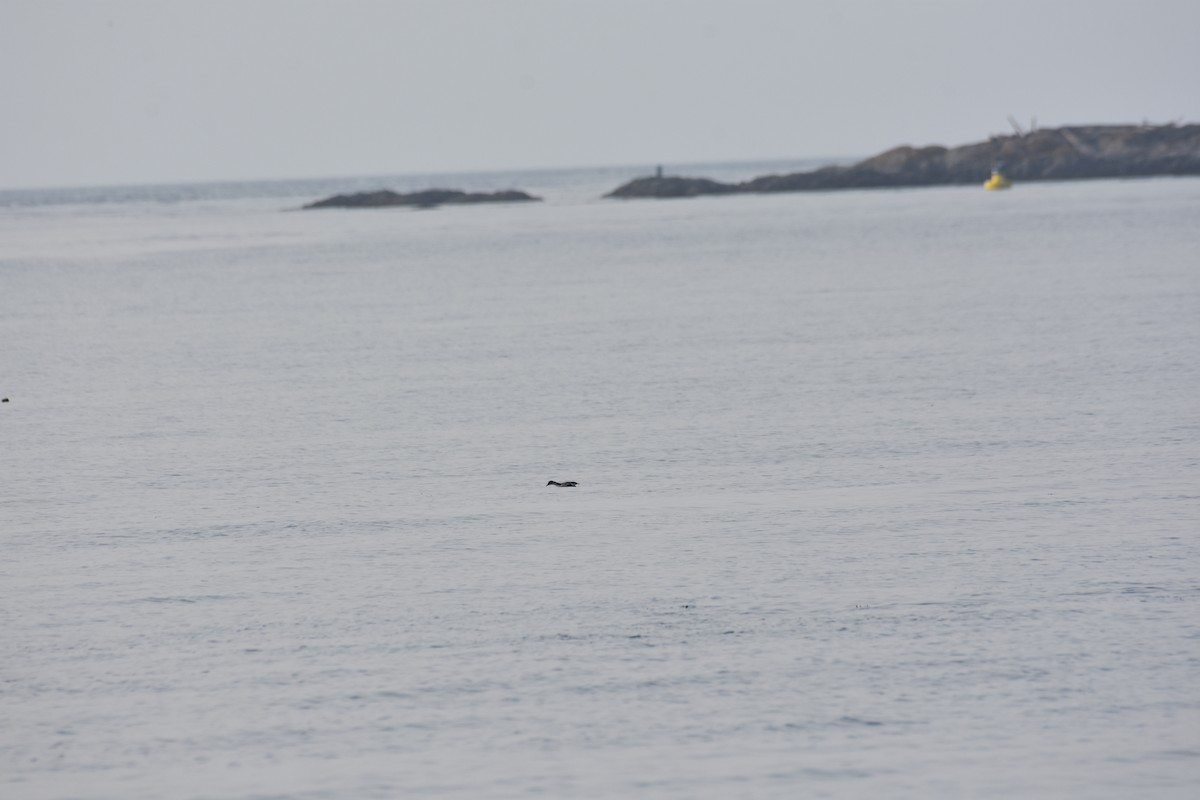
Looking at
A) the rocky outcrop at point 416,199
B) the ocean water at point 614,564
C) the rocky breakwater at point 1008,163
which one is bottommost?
the ocean water at point 614,564

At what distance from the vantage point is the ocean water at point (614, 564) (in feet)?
24.1

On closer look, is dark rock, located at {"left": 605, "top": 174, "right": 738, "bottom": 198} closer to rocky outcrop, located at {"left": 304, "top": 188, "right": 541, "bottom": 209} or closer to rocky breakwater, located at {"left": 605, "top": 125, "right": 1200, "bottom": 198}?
rocky breakwater, located at {"left": 605, "top": 125, "right": 1200, "bottom": 198}

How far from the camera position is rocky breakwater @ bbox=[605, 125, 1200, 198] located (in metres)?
146

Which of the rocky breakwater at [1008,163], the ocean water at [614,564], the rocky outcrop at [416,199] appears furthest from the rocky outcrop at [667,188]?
the ocean water at [614,564]

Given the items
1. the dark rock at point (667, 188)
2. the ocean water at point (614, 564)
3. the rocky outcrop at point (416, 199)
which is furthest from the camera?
the dark rock at point (667, 188)

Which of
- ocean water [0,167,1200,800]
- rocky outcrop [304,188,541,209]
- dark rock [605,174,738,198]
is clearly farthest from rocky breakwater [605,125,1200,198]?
ocean water [0,167,1200,800]

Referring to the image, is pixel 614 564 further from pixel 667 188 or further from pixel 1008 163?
pixel 1008 163

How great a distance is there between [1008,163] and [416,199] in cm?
6268

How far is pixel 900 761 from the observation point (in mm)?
7105

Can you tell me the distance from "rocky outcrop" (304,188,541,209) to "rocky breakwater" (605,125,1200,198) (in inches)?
458

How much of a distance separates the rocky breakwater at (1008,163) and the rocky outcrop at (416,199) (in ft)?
38.2

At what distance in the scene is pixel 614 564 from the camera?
10.8m

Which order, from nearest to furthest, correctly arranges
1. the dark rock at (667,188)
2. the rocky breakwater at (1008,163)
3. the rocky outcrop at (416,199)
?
the rocky outcrop at (416,199) < the rocky breakwater at (1008,163) < the dark rock at (667,188)

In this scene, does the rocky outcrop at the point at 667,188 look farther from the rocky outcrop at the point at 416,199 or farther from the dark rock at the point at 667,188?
the rocky outcrop at the point at 416,199
